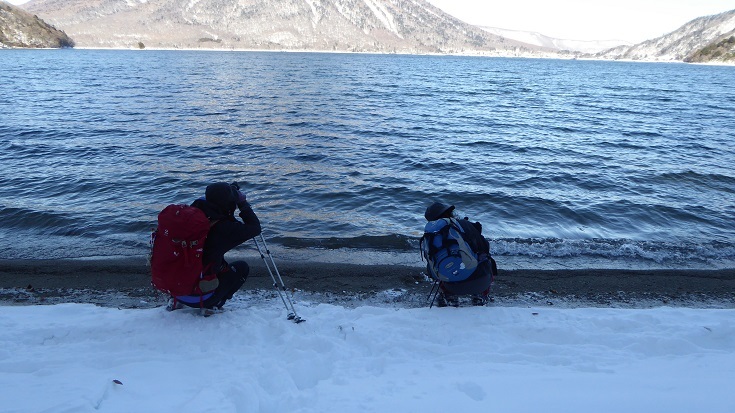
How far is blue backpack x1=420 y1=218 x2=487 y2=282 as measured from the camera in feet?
20.6

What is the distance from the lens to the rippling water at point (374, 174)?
11.5m

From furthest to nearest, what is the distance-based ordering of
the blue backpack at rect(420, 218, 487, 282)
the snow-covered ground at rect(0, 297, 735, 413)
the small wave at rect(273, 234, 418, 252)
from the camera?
the small wave at rect(273, 234, 418, 252), the blue backpack at rect(420, 218, 487, 282), the snow-covered ground at rect(0, 297, 735, 413)

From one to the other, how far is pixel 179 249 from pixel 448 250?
3.47 meters

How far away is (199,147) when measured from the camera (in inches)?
841

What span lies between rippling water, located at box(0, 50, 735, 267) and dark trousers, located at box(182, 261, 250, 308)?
4.43 metres

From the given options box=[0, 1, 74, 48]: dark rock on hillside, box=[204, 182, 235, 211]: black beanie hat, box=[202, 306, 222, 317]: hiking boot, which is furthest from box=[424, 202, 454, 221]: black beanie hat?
box=[0, 1, 74, 48]: dark rock on hillside

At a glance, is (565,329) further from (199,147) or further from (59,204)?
(199,147)

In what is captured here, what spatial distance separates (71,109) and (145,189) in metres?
21.2

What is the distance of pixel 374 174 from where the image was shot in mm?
17609

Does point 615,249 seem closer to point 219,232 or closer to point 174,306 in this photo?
point 219,232

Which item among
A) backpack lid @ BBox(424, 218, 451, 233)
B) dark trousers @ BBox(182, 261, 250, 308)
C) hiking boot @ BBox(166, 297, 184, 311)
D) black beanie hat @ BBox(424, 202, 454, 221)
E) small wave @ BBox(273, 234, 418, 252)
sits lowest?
small wave @ BBox(273, 234, 418, 252)

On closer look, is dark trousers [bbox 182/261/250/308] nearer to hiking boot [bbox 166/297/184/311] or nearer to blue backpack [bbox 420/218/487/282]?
hiking boot [bbox 166/297/184/311]

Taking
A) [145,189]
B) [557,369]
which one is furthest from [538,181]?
[145,189]

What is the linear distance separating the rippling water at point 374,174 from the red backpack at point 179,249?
524 cm
